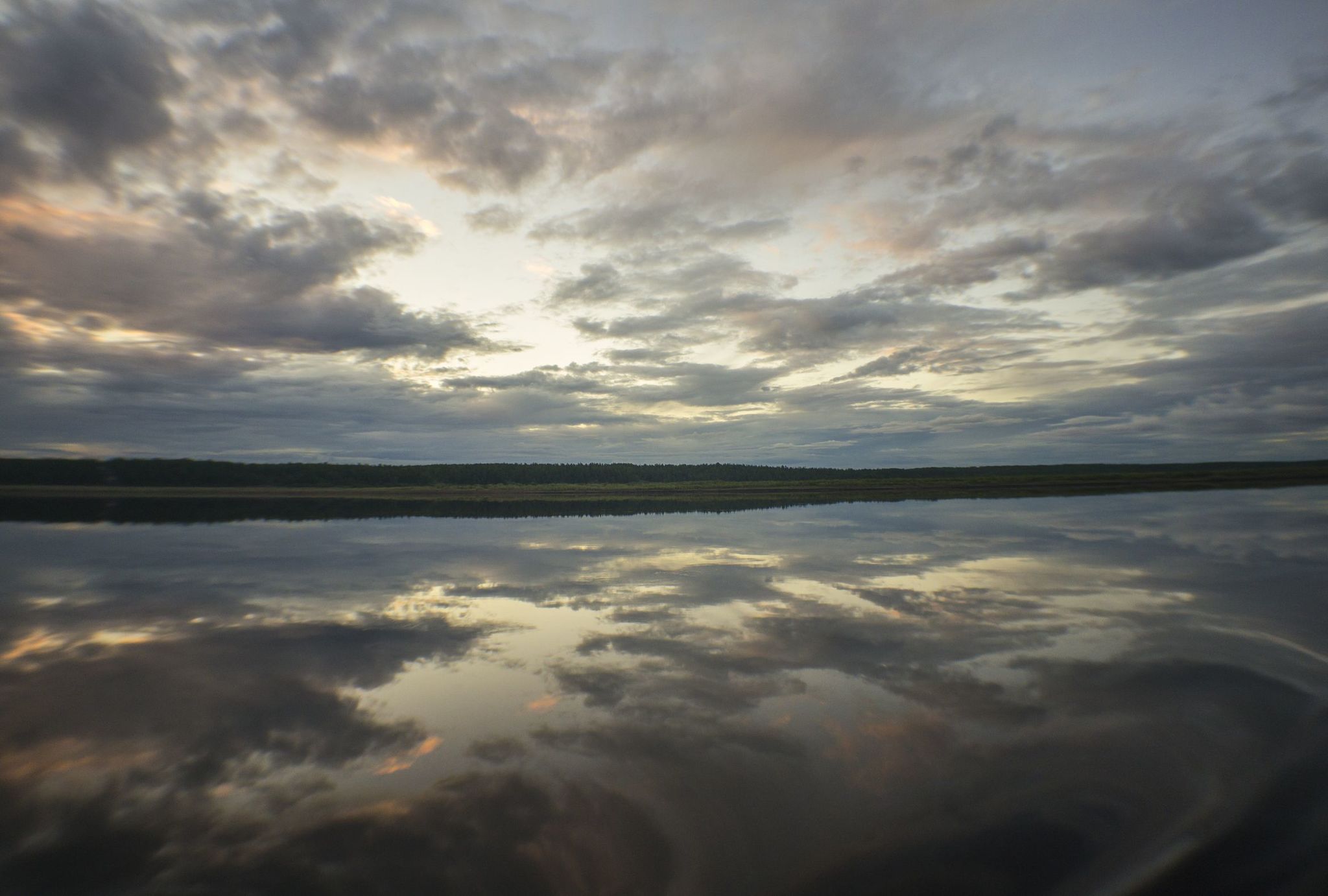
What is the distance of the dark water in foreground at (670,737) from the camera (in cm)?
557

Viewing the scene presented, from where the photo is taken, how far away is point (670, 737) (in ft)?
26.6

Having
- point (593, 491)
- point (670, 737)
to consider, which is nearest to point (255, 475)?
point (593, 491)

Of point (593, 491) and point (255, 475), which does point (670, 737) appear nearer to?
point (593, 491)

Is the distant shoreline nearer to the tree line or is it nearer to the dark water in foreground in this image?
the tree line

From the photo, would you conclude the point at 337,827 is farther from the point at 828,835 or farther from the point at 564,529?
the point at 564,529

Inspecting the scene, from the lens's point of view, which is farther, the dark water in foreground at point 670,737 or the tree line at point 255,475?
the tree line at point 255,475

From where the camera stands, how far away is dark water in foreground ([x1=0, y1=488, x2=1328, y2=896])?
5.57 m

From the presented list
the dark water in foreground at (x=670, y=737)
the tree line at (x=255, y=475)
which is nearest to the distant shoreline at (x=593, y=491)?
the tree line at (x=255, y=475)

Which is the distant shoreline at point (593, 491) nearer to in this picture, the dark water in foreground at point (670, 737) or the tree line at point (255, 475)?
the tree line at point (255, 475)

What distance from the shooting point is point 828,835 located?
19.4ft

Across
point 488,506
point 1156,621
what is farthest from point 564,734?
point 488,506

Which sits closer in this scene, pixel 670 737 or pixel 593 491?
pixel 670 737

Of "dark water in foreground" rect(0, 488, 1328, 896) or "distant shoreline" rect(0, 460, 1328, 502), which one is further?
"distant shoreline" rect(0, 460, 1328, 502)

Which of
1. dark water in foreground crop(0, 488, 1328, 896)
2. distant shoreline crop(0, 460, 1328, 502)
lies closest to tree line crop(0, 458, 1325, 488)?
distant shoreline crop(0, 460, 1328, 502)
